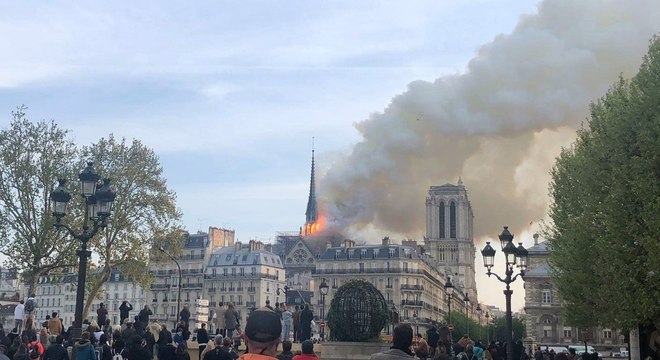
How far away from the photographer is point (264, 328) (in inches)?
191

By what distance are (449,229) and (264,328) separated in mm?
151764

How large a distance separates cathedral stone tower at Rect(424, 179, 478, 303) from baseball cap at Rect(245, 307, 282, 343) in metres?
148

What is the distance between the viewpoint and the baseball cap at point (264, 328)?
4.86 metres

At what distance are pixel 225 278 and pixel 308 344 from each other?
93.9 metres

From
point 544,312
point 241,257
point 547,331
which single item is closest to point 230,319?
point 544,312

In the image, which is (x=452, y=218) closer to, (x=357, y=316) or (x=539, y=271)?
(x=539, y=271)

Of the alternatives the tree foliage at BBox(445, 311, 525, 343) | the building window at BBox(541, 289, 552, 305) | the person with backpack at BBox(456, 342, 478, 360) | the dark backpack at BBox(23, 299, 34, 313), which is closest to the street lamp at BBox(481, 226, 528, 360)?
the person with backpack at BBox(456, 342, 478, 360)

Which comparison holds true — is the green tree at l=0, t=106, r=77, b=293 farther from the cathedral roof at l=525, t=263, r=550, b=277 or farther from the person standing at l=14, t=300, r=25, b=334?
the cathedral roof at l=525, t=263, r=550, b=277

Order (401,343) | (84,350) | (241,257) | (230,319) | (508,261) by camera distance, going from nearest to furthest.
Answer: (401,343) < (84,350) < (508,261) < (230,319) < (241,257)

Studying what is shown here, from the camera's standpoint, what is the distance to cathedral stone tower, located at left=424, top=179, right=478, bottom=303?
152875 mm

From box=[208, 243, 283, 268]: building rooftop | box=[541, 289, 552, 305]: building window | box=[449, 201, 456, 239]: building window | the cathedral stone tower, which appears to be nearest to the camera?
box=[541, 289, 552, 305]: building window

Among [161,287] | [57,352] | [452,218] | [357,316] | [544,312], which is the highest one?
[452,218]

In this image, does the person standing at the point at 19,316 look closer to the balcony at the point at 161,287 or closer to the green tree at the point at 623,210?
the green tree at the point at 623,210

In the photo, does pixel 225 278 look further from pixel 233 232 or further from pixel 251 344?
pixel 251 344
